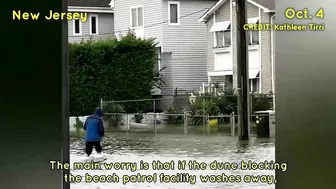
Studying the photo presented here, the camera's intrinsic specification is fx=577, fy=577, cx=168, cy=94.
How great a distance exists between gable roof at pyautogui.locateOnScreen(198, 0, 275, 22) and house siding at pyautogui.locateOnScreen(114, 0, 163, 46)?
1.93 meters

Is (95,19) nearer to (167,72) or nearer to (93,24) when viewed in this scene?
(93,24)

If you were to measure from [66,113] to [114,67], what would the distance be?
53.5 ft

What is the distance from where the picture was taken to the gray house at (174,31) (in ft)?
81.6

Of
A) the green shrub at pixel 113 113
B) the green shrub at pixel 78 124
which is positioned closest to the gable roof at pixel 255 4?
the green shrub at pixel 113 113

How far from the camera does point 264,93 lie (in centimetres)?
2183

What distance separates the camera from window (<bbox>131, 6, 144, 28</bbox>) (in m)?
25.5

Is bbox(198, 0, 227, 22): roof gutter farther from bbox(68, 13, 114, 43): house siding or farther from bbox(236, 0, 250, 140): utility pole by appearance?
bbox(236, 0, 250, 140): utility pole

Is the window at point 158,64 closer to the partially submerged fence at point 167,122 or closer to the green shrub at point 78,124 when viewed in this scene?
the partially submerged fence at point 167,122

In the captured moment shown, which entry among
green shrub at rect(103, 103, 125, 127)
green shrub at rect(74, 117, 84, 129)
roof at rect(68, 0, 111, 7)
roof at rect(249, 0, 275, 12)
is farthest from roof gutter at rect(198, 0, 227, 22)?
green shrub at rect(74, 117, 84, 129)

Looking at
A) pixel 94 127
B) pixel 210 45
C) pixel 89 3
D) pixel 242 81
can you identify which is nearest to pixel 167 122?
pixel 242 81

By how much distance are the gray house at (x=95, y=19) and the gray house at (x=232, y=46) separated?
4252 mm

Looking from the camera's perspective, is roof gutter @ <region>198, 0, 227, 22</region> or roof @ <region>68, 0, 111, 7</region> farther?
roof @ <region>68, 0, 111, 7</region>
